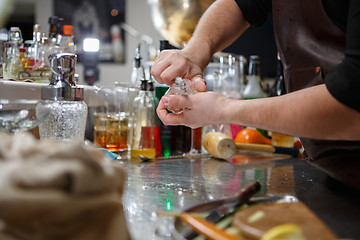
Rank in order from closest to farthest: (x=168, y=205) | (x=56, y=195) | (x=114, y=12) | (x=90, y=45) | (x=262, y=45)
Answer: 1. (x=56, y=195)
2. (x=168, y=205)
3. (x=262, y=45)
4. (x=90, y=45)
5. (x=114, y=12)

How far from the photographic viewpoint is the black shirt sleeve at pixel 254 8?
Result: 1.18 metres

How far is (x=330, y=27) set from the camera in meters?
0.87

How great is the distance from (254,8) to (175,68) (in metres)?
0.36

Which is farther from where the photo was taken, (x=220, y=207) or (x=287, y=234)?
(x=220, y=207)

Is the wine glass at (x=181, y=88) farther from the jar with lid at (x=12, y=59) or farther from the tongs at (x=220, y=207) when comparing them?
the jar with lid at (x=12, y=59)

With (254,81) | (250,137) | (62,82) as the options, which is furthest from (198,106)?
(254,81)

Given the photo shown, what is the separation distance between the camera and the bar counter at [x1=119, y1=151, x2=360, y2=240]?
1.93 ft

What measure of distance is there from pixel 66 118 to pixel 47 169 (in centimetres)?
71

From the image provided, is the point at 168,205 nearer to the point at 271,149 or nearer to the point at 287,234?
the point at 287,234

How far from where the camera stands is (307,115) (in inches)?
27.8

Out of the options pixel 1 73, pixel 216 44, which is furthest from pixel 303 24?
pixel 1 73

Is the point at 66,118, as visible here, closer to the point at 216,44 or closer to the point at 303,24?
the point at 216,44

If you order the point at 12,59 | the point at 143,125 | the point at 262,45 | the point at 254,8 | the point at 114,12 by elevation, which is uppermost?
the point at 114,12

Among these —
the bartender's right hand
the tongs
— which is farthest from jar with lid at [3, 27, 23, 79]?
the tongs
